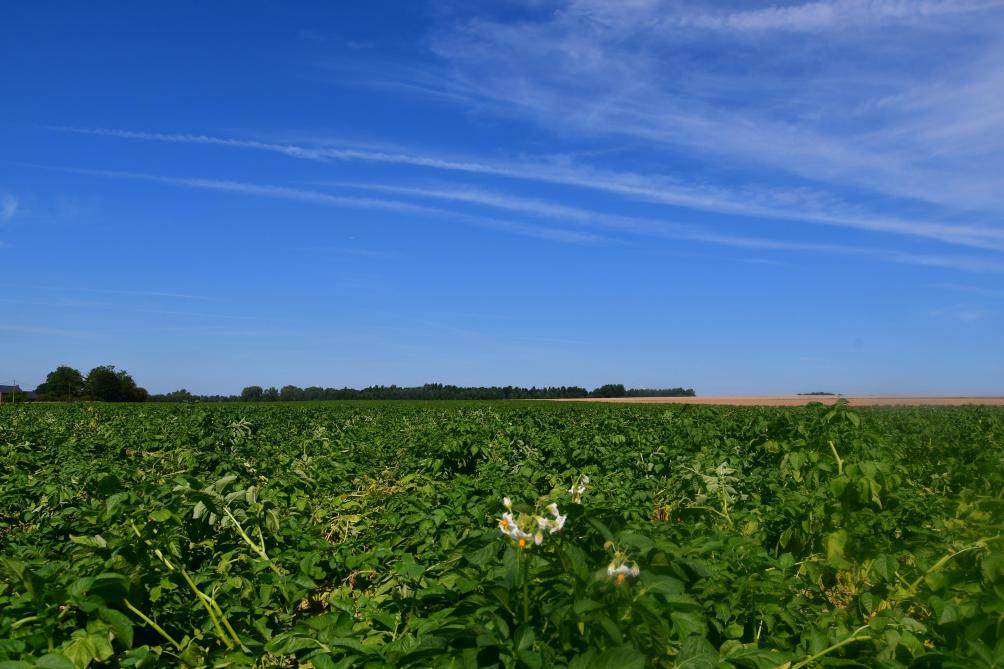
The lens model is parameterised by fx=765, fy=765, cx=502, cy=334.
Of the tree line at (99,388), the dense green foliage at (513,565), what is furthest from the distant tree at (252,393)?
the dense green foliage at (513,565)

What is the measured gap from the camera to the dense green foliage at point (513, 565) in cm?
234

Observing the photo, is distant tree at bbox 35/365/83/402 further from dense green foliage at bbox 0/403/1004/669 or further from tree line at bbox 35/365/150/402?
dense green foliage at bbox 0/403/1004/669

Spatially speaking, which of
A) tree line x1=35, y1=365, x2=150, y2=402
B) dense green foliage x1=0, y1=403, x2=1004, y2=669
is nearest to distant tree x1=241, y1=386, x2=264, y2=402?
→ tree line x1=35, y1=365, x2=150, y2=402

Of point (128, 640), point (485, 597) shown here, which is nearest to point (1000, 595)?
point (485, 597)

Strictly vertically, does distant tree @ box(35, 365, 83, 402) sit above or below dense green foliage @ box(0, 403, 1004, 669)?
above

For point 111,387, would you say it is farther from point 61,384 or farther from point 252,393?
point 252,393

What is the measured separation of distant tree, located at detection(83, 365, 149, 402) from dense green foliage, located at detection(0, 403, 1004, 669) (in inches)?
2946

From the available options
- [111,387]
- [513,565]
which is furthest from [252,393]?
[513,565]

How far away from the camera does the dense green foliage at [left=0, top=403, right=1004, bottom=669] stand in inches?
92.3

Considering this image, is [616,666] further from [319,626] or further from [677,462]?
[677,462]

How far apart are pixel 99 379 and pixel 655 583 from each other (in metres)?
83.2

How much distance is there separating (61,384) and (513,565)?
9121 centimetres

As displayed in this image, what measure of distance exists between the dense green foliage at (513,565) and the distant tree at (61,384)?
8032 cm

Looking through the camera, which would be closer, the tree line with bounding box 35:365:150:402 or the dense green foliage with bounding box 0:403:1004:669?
the dense green foliage with bounding box 0:403:1004:669
